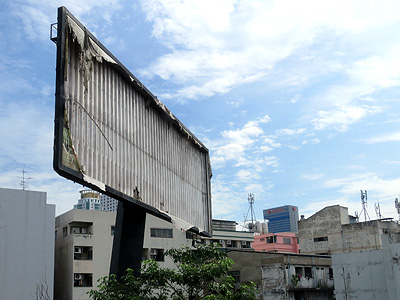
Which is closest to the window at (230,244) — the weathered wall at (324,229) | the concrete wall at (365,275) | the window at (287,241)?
the window at (287,241)

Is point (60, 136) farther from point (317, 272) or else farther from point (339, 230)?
point (339, 230)

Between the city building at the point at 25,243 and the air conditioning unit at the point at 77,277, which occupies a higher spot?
the city building at the point at 25,243

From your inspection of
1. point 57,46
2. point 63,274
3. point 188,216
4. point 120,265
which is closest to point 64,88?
point 57,46

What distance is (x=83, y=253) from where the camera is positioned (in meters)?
37.3

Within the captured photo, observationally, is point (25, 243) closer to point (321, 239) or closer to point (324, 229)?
point (321, 239)

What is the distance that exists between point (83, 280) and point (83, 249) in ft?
8.08

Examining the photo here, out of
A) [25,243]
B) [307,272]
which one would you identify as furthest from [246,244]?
[25,243]

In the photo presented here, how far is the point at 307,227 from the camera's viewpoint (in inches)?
1989

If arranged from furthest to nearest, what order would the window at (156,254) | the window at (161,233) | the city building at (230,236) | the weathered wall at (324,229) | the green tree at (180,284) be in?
the city building at (230,236)
the weathered wall at (324,229)
the window at (161,233)
the window at (156,254)
the green tree at (180,284)

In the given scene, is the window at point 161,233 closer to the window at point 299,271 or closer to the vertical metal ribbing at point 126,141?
the window at point 299,271

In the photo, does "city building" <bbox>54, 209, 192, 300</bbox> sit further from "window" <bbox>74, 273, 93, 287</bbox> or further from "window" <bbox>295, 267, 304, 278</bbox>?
"window" <bbox>295, 267, 304, 278</bbox>

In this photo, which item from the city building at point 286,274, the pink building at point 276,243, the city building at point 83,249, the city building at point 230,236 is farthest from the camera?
the pink building at point 276,243

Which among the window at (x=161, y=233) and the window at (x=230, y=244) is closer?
the window at (x=161, y=233)

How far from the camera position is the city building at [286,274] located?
115ft
